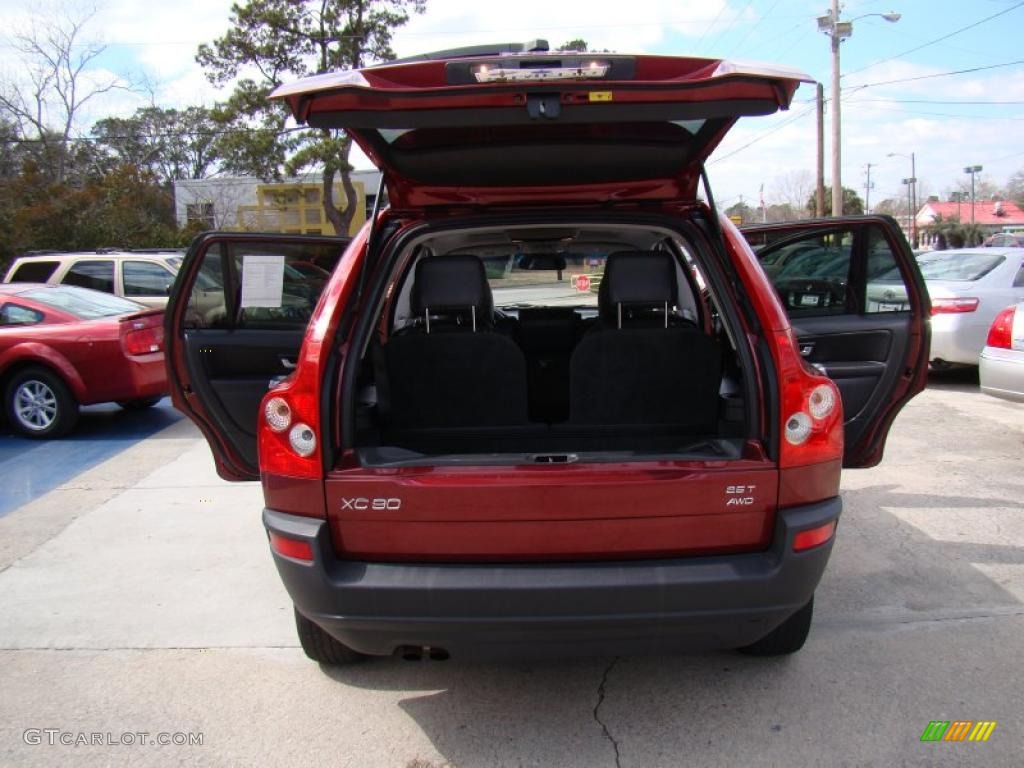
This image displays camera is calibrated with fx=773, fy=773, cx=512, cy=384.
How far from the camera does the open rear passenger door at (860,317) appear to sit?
369cm

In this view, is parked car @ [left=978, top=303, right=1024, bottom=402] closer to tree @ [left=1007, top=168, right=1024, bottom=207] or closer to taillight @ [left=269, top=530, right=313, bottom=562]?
taillight @ [left=269, top=530, right=313, bottom=562]

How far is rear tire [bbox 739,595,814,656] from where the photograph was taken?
9.89 ft

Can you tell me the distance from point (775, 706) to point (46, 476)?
5757mm

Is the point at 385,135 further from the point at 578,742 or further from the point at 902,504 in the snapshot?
the point at 902,504

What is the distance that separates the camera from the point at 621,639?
241cm

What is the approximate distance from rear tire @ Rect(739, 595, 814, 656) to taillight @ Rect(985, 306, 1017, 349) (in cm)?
404

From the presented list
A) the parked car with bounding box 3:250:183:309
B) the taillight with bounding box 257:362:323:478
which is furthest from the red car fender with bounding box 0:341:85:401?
the taillight with bounding box 257:362:323:478

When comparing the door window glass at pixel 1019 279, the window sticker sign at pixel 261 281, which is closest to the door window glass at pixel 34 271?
the window sticker sign at pixel 261 281

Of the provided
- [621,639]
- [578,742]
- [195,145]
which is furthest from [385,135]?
[195,145]

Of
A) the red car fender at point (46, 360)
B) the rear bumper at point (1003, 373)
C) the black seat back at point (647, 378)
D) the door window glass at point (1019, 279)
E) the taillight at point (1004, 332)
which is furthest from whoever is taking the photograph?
the door window glass at point (1019, 279)

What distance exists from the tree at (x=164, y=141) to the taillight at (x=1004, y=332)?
49.3m

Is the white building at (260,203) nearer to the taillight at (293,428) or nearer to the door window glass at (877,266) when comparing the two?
the door window glass at (877,266)

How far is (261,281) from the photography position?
3.78m

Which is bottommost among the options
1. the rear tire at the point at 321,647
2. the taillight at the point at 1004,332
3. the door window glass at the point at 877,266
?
the rear tire at the point at 321,647
